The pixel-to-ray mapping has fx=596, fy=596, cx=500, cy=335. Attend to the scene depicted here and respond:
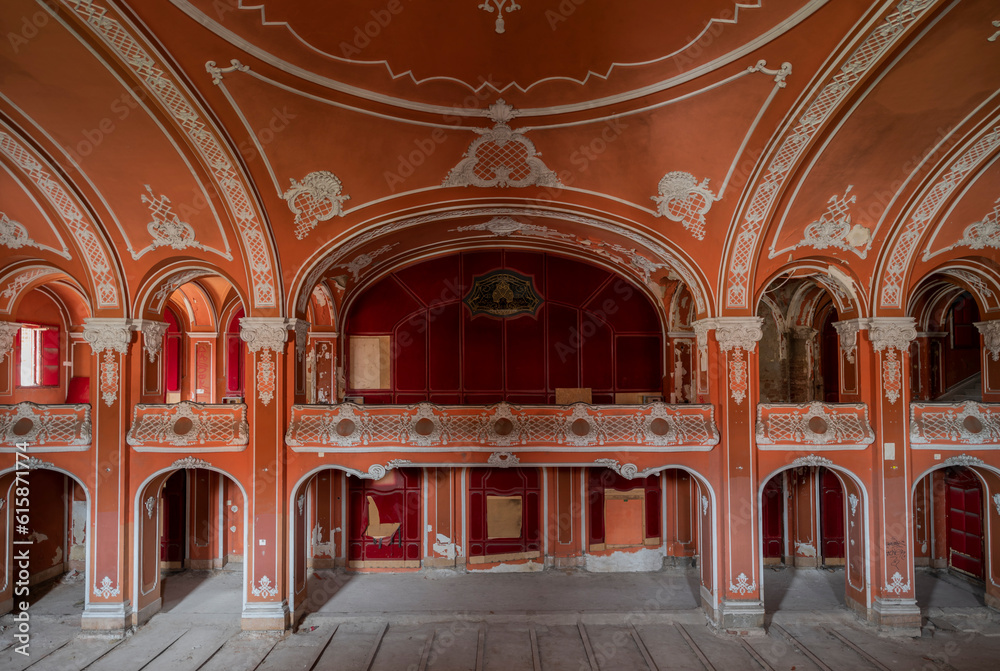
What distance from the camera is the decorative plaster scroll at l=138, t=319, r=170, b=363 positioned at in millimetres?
10805

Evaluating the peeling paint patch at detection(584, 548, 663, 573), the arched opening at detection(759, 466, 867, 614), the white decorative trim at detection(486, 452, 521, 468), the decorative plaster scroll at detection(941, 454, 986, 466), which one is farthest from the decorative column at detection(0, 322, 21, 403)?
the decorative plaster scroll at detection(941, 454, 986, 466)

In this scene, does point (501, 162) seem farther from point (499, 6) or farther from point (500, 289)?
point (500, 289)

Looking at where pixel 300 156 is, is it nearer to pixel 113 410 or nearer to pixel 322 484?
pixel 113 410

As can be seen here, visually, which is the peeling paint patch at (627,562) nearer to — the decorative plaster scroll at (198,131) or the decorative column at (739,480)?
the decorative column at (739,480)

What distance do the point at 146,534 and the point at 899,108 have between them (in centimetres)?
1388

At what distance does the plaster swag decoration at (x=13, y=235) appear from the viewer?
10008 mm

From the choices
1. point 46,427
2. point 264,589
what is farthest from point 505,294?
point 46,427

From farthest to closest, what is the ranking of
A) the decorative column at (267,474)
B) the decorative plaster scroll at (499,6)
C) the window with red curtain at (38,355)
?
1. the window with red curtain at (38,355)
2. the decorative column at (267,474)
3. the decorative plaster scroll at (499,6)

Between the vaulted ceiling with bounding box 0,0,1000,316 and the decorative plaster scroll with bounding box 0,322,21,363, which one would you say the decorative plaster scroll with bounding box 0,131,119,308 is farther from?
the decorative plaster scroll with bounding box 0,322,21,363

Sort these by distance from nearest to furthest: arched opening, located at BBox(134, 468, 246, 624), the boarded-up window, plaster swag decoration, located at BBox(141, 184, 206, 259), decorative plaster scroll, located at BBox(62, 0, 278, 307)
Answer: decorative plaster scroll, located at BBox(62, 0, 278, 307) → plaster swag decoration, located at BBox(141, 184, 206, 259) → arched opening, located at BBox(134, 468, 246, 624) → the boarded-up window

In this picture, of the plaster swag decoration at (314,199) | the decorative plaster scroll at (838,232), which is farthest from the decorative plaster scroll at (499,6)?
the decorative plaster scroll at (838,232)

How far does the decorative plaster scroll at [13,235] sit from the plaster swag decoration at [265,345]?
3.84 m

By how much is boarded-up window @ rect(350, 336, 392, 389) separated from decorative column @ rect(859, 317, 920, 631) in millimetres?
9994

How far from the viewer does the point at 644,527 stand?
1397cm
